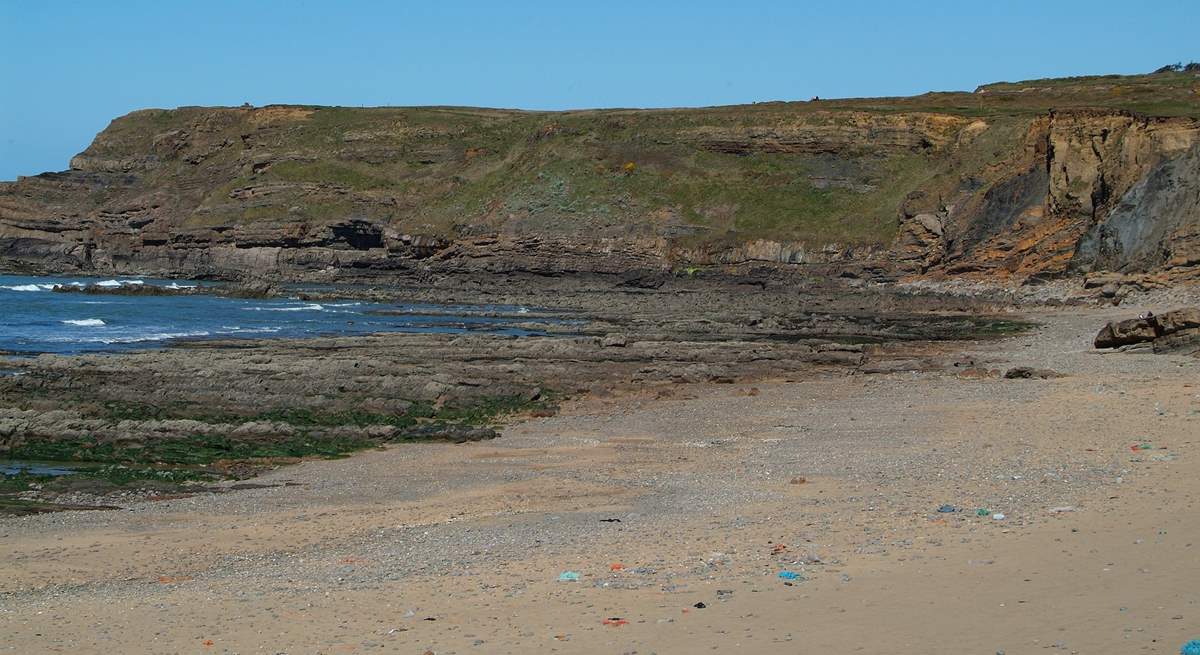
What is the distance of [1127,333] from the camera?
1134 inches

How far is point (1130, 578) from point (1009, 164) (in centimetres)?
6344

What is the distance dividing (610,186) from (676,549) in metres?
77.1

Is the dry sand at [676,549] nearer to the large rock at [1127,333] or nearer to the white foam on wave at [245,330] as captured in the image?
the large rock at [1127,333]

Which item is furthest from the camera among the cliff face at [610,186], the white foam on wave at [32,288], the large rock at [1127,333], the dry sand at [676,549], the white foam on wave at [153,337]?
the white foam on wave at [32,288]

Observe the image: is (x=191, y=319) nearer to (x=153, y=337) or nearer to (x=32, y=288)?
(x=153, y=337)

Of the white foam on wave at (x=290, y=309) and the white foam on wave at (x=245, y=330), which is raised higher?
the white foam on wave at (x=245, y=330)

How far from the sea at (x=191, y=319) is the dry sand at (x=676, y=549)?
2232 cm

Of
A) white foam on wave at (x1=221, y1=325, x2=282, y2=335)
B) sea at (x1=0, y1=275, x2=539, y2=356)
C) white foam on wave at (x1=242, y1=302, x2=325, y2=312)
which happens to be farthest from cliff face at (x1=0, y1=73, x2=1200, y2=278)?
white foam on wave at (x1=221, y1=325, x2=282, y2=335)

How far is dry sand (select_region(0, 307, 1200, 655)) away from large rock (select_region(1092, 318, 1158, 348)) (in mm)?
8815

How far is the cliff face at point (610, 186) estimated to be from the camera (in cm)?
6259

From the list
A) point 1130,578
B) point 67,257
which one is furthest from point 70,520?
point 67,257

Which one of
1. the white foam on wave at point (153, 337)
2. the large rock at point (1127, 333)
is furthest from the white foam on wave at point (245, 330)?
the large rock at point (1127, 333)

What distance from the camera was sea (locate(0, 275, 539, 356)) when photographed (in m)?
39.8

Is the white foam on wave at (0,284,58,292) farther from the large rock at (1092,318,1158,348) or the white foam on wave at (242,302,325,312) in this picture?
the large rock at (1092,318,1158,348)
